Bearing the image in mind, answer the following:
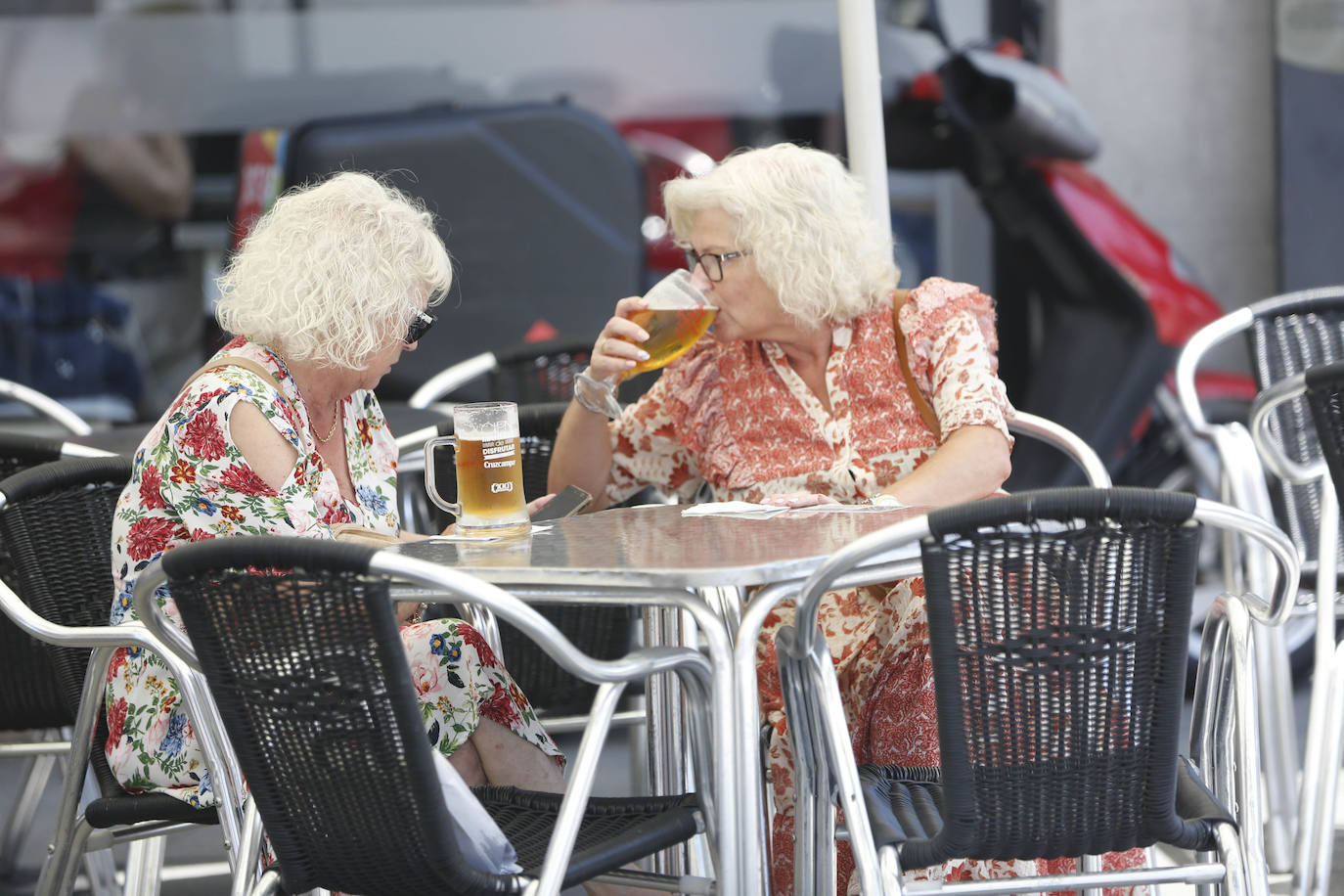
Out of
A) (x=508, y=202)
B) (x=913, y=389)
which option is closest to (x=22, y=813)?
(x=913, y=389)

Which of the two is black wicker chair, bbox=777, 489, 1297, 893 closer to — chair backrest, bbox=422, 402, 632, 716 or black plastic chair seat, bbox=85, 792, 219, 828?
black plastic chair seat, bbox=85, 792, 219, 828

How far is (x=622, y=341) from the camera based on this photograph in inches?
90.4

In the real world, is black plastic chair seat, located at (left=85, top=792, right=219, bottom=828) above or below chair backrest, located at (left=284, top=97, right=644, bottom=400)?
below

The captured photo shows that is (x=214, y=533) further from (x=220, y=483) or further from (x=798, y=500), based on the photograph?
(x=798, y=500)

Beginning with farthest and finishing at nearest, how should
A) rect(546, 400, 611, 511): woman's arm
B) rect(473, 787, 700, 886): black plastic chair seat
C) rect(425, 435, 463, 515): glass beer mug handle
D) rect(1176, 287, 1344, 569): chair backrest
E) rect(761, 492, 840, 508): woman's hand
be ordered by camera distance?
1. rect(1176, 287, 1344, 569): chair backrest
2. rect(546, 400, 611, 511): woman's arm
3. rect(761, 492, 840, 508): woman's hand
4. rect(425, 435, 463, 515): glass beer mug handle
5. rect(473, 787, 700, 886): black plastic chair seat

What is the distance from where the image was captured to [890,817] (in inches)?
70.5

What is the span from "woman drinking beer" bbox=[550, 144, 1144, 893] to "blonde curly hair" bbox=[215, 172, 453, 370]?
305 mm

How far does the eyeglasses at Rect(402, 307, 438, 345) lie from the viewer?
2.23 meters

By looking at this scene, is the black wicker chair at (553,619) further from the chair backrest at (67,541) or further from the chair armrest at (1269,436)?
the chair armrest at (1269,436)

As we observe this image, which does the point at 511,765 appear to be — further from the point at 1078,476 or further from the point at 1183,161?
the point at 1183,161

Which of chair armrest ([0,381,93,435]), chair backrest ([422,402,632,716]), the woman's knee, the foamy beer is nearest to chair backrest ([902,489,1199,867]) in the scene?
the woman's knee

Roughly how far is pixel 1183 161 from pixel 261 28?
8.63 feet

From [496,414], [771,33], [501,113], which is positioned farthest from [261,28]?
[496,414]

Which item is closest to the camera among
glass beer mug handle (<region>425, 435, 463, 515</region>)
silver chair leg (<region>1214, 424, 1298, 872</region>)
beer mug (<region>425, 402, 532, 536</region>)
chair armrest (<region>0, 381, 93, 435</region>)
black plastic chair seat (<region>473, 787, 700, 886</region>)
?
black plastic chair seat (<region>473, 787, 700, 886</region>)
